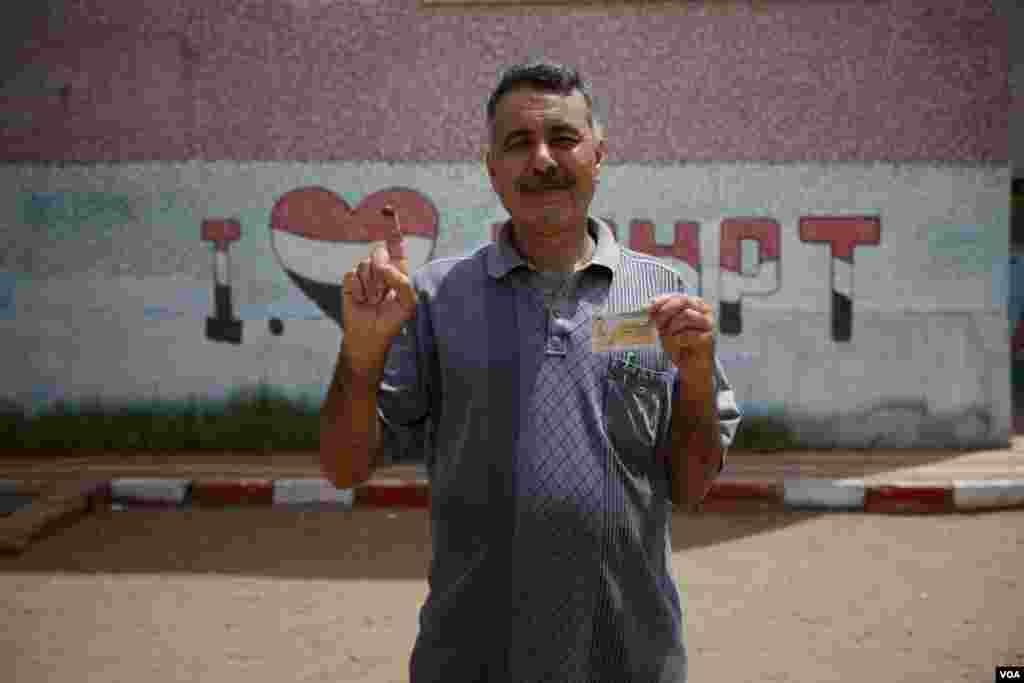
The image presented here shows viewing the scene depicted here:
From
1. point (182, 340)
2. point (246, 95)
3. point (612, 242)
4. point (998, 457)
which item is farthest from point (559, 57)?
point (612, 242)

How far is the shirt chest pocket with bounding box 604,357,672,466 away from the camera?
170cm

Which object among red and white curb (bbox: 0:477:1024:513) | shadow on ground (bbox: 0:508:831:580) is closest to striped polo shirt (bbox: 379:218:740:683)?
shadow on ground (bbox: 0:508:831:580)

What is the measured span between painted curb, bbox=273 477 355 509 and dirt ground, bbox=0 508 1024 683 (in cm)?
14

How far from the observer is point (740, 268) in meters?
8.38

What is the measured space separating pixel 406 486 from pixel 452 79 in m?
3.51

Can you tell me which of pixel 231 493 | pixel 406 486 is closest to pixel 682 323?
pixel 406 486

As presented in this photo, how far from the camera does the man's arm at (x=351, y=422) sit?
5.66 ft

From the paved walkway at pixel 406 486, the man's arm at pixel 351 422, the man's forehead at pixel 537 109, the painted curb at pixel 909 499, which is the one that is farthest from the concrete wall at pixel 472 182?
the man's arm at pixel 351 422

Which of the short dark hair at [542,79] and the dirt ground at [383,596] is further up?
the short dark hair at [542,79]

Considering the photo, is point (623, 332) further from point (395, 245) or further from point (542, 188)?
point (395, 245)

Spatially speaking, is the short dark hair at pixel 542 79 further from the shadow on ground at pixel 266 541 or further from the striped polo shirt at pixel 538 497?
the shadow on ground at pixel 266 541

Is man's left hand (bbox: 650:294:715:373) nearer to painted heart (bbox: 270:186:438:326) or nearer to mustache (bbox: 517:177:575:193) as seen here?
mustache (bbox: 517:177:575:193)

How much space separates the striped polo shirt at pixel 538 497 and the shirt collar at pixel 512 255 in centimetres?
2

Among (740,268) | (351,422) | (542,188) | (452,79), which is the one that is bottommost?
(740,268)
